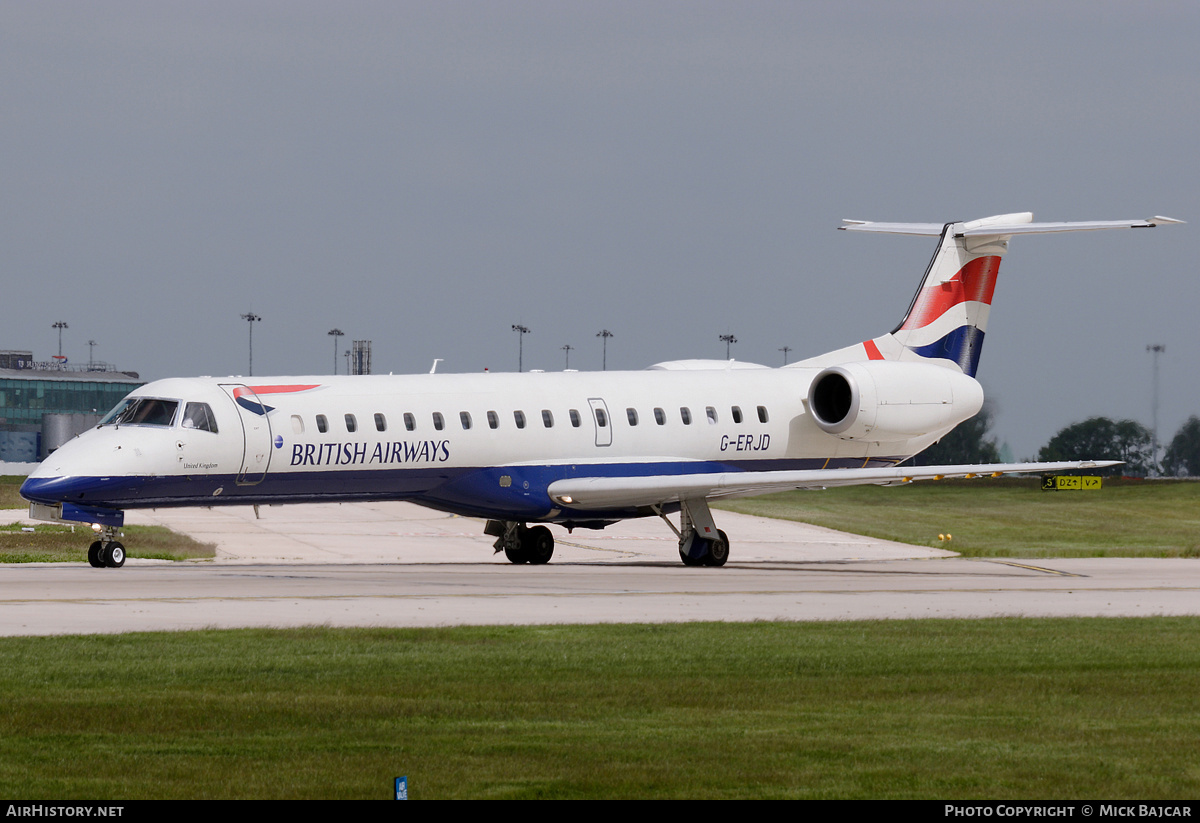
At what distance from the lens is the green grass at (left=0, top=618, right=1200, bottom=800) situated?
10.7m

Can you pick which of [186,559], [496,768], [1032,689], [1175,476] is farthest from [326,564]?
[1175,476]

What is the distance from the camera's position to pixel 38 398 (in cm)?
16550

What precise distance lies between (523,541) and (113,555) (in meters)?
8.95

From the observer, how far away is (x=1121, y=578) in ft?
96.0

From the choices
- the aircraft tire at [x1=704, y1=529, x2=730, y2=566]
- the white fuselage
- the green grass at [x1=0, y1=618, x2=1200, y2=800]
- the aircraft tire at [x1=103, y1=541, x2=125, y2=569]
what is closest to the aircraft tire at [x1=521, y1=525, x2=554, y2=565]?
the white fuselage

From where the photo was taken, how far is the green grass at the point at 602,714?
1070 cm

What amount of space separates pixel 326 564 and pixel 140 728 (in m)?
21.9

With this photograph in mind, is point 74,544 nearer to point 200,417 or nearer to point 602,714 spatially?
point 200,417

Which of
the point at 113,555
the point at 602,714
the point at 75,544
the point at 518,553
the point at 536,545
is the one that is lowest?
the point at 75,544

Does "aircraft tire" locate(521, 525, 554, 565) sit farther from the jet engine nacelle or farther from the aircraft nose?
the aircraft nose

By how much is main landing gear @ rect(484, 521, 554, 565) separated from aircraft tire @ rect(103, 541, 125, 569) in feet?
27.0

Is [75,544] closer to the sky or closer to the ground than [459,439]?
closer to the ground

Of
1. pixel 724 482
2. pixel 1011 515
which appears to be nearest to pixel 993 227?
pixel 724 482

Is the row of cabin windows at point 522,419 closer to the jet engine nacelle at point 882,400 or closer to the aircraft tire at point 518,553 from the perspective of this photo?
the jet engine nacelle at point 882,400
